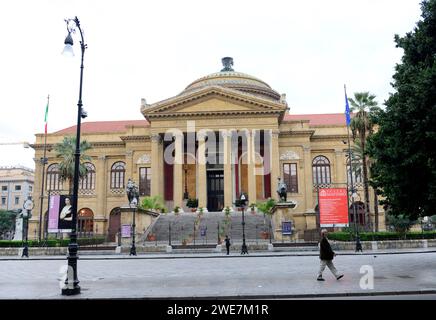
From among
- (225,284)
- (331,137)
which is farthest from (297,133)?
(225,284)

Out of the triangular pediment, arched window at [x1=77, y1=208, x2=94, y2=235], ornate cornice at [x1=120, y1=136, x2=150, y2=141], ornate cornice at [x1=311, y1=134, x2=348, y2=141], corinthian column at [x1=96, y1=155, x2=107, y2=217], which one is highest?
the triangular pediment

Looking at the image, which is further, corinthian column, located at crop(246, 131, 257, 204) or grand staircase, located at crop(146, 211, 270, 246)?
corinthian column, located at crop(246, 131, 257, 204)

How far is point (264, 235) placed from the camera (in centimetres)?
3712

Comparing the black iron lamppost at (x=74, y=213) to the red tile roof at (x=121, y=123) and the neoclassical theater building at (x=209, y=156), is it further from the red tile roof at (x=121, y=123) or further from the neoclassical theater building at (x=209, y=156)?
the red tile roof at (x=121, y=123)

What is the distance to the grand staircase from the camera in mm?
37625

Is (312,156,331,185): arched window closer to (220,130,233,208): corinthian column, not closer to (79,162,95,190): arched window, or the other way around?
(220,130,233,208): corinthian column

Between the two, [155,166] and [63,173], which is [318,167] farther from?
[63,173]

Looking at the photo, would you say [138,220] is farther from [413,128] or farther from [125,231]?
[413,128]

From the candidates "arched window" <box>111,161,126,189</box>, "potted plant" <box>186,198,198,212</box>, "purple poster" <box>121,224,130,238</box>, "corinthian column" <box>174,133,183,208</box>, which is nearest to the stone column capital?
"corinthian column" <box>174,133,183,208</box>

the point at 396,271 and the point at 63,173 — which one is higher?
the point at 63,173

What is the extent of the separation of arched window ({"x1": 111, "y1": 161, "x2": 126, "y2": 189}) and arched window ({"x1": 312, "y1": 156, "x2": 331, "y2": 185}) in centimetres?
2423

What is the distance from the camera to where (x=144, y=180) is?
179 ft
